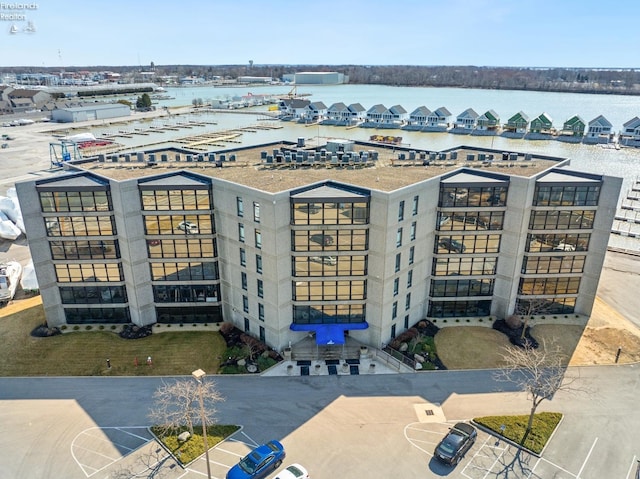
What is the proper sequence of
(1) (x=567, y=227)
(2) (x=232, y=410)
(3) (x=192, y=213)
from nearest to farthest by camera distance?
(2) (x=232, y=410), (3) (x=192, y=213), (1) (x=567, y=227)

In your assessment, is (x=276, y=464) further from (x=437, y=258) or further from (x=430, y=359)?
(x=437, y=258)

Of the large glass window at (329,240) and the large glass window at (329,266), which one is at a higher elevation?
the large glass window at (329,240)

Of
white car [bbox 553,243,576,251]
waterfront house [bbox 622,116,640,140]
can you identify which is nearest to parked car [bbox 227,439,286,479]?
white car [bbox 553,243,576,251]

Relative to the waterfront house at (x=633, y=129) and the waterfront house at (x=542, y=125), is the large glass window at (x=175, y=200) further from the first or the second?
the waterfront house at (x=633, y=129)

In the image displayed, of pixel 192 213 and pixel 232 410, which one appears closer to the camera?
pixel 232 410

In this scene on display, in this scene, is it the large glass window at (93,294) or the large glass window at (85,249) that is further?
the large glass window at (93,294)

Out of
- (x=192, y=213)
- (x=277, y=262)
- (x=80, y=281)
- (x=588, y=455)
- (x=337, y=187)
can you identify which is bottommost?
(x=588, y=455)

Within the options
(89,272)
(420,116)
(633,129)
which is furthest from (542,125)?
(89,272)

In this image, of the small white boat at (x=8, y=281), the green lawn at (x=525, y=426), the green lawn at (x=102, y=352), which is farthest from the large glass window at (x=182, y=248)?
the green lawn at (x=525, y=426)

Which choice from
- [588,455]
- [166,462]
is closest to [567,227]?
[588,455]
